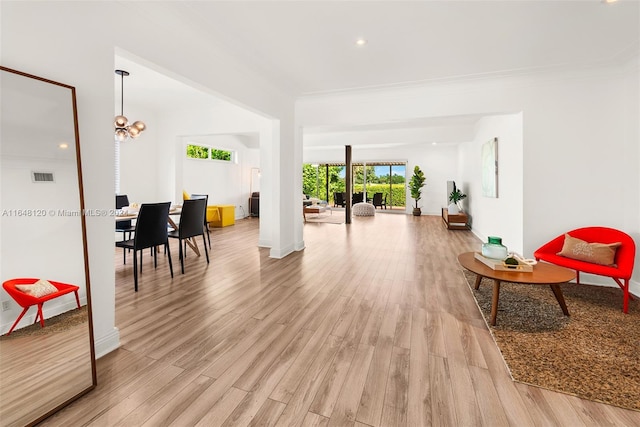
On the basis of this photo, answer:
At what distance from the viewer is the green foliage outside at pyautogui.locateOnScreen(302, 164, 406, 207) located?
13.1 meters

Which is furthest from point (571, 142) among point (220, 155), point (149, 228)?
point (220, 155)

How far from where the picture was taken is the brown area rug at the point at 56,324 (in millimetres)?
1433

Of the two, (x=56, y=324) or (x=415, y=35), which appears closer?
(x=56, y=324)

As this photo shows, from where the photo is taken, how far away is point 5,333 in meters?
1.37

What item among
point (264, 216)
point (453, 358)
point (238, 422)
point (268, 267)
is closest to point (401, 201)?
point (264, 216)

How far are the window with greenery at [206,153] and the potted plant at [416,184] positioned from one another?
22.6 feet

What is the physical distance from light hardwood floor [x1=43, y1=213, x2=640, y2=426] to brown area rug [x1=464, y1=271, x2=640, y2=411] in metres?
0.12

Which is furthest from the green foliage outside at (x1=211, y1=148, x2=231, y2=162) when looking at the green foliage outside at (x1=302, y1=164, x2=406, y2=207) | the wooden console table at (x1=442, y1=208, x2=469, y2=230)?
the wooden console table at (x1=442, y1=208, x2=469, y2=230)

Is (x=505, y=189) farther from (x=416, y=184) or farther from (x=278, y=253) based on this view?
(x=416, y=184)

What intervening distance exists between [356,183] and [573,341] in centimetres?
1136

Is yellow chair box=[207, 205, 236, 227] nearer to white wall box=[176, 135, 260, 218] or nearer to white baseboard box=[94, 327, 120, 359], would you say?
white wall box=[176, 135, 260, 218]

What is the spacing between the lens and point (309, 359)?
6.53 feet

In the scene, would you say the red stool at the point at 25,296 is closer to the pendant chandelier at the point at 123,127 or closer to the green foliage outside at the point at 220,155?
the pendant chandelier at the point at 123,127

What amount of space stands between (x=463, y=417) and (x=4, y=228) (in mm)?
2471
